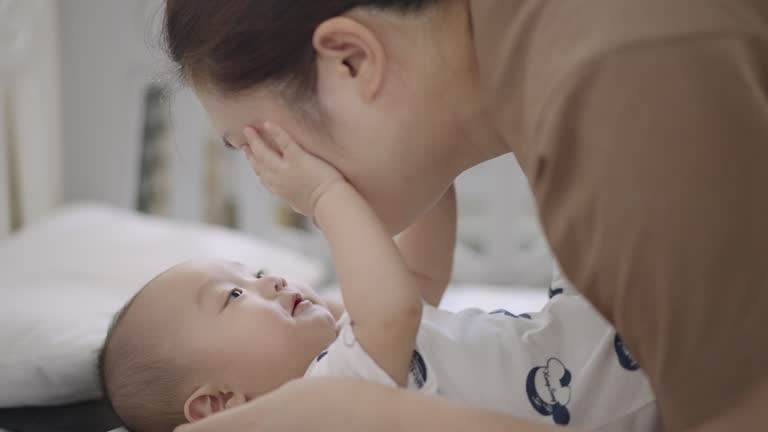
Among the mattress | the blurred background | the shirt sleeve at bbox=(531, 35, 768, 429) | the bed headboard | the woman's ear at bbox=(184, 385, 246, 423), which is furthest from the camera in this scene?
the blurred background

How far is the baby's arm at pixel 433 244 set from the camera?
4.17 feet

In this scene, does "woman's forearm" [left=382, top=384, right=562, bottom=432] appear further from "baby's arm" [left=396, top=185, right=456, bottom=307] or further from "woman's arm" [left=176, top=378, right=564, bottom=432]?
"baby's arm" [left=396, top=185, right=456, bottom=307]

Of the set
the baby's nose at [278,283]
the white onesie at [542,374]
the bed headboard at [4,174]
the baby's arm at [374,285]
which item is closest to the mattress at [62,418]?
the baby's nose at [278,283]

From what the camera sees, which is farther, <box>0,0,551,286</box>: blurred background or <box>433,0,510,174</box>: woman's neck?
<box>0,0,551,286</box>: blurred background

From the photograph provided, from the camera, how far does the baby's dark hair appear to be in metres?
1.11

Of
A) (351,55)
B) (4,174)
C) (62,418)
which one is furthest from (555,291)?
(4,174)

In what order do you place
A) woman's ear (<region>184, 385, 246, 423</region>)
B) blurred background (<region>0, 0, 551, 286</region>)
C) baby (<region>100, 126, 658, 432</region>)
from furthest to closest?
blurred background (<region>0, 0, 551, 286</region>)
woman's ear (<region>184, 385, 246, 423</region>)
baby (<region>100, 126, 658, 432</region>)

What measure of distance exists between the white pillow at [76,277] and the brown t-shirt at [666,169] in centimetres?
87

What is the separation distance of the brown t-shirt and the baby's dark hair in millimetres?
611

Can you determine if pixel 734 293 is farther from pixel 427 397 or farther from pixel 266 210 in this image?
pixel 266 210

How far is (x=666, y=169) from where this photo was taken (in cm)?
65

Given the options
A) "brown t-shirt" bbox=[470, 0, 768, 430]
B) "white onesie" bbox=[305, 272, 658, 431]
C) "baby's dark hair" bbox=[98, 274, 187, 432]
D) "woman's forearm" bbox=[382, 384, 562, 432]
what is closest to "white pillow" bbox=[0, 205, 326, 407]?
"baby's dark hair" bbox=[98, 274, 187, 432]

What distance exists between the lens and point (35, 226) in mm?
1954

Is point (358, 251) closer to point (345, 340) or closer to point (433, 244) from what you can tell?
point (345, 340)
